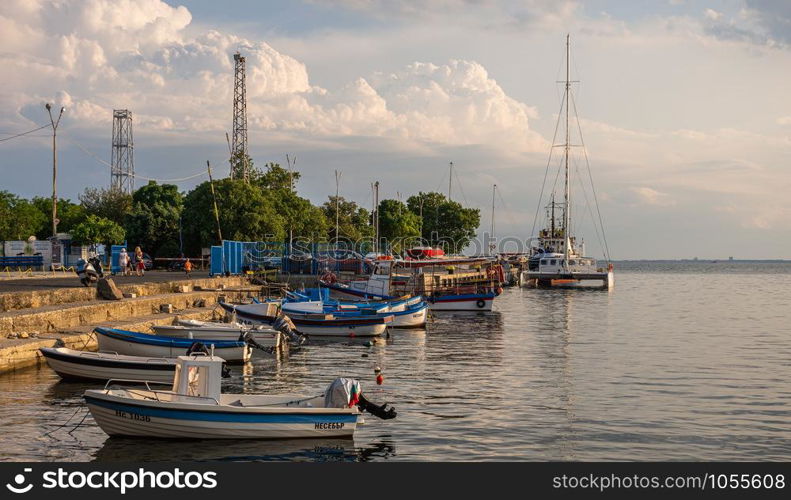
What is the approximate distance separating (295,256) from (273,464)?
61912mm

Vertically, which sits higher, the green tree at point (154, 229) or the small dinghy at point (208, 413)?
the green tree at point (154, 229)

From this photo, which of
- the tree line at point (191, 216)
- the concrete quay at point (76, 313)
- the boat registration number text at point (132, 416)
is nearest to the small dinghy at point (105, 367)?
the concrete quay at point (76, 313)

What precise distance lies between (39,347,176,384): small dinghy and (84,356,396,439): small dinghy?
6020mm

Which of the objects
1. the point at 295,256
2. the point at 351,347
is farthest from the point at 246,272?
the point at 351,347

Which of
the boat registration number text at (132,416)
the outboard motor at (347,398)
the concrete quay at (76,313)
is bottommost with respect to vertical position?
the boat registration number text at (132,416)

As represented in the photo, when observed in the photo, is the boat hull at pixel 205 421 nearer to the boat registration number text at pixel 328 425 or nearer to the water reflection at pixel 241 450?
the boat registration number text at pixel 328 425

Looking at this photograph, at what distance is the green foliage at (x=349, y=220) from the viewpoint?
11056 centimetres

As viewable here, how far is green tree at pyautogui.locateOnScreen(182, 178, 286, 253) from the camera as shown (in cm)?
7700

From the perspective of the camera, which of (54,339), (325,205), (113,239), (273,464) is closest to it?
(273,464)

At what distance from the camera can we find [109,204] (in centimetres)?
9931

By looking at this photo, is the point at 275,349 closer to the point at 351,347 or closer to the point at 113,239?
the point at 351,347

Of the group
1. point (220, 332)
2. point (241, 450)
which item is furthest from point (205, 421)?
point (220, 332)

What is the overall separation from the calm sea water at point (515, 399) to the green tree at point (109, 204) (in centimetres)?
6183

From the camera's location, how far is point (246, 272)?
224 ft
